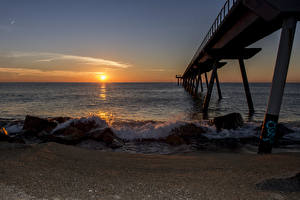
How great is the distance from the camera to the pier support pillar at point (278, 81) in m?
5.16

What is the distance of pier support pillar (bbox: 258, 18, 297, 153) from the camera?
5.16 m

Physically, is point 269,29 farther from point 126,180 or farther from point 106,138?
point 126,180

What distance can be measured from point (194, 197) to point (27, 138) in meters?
7.43

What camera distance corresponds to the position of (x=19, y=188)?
2396mm

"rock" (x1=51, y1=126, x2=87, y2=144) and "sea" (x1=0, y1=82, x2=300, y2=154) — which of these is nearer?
"rock" (x1=51, y1=126, x2=87, y2=144)

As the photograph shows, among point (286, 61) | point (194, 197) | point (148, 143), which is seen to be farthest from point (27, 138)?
point (286, 61)

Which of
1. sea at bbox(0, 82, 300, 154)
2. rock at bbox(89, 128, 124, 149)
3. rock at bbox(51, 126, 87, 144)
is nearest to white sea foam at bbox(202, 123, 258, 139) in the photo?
sea at bbox(0, 82, 300, 154)

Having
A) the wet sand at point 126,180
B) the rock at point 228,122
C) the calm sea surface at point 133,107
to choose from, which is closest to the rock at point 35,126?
the wet sand at point 126,180

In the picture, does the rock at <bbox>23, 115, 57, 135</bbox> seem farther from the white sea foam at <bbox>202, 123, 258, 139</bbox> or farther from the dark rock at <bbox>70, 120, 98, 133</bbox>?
the white sea foam at <bbox>202, 123, 258, 139</bbox>

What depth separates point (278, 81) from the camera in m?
5.20

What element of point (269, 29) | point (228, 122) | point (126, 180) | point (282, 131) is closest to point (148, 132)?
point (228, 122)

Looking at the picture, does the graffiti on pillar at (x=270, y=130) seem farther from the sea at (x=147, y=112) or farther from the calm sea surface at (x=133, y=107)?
the calm sea surface at (x=133, y=107)

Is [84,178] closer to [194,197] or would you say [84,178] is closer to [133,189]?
[133,189]

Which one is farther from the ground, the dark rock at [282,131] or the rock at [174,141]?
the dark rock at [282,131]
